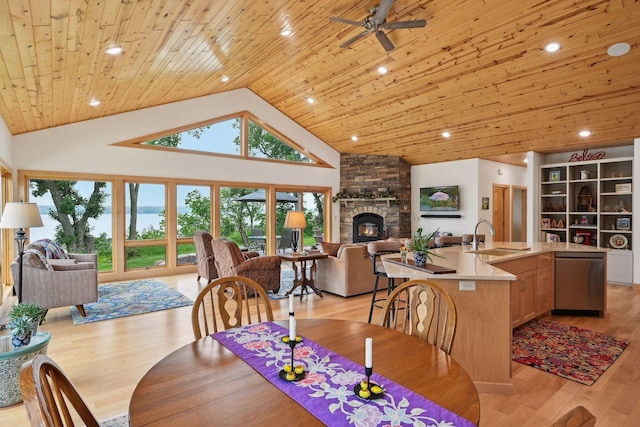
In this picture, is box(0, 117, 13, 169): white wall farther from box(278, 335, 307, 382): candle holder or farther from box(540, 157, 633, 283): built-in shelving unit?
box(540, 157, 633, 283): built-in shelving unit

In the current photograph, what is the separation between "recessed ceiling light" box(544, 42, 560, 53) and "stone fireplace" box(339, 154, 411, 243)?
4.76 meters

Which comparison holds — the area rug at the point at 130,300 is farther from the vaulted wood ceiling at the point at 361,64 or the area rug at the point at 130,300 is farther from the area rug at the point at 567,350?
the area rug at the point at 567,350

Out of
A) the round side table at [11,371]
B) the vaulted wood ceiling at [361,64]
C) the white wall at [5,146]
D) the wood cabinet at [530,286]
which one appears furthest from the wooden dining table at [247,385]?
the white wall at [5,146]

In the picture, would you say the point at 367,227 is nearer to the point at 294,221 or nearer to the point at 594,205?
the point at 294,221

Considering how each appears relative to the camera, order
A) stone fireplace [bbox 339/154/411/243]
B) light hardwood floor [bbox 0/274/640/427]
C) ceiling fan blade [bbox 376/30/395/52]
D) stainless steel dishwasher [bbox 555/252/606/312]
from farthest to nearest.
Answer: stone fireplace [bbox 339/154/411/243] → stainless steel dishwasher [bbox 555/252/606/312] → ceiling fan blade [bbox 376/30/395/52] → light hardwood floor [bbox 0/274/640/427]

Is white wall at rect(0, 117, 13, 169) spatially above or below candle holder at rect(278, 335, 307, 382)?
above

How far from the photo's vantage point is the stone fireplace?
9.23 meters

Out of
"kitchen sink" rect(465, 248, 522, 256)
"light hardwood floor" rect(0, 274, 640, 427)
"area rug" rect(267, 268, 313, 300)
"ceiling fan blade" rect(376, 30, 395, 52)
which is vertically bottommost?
"light hardwood floor" rect(0, 274, 640, 427)

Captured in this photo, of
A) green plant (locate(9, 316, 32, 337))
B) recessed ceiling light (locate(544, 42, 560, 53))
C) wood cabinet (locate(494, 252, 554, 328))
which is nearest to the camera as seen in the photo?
green plant (locate(9, 316, 32, 337))

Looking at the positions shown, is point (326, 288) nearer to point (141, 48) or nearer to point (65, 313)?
point (65, 313)

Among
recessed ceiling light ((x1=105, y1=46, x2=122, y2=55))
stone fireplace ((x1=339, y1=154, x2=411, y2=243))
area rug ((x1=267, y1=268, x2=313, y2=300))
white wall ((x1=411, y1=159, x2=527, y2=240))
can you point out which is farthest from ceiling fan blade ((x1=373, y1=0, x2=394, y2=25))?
stone fireplace ((x1=339, y1=154, x2=411, y2=243))

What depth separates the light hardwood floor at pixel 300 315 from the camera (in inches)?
94.1

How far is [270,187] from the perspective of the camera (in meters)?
8.73

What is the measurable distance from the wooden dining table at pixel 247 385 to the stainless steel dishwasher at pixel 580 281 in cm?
381
